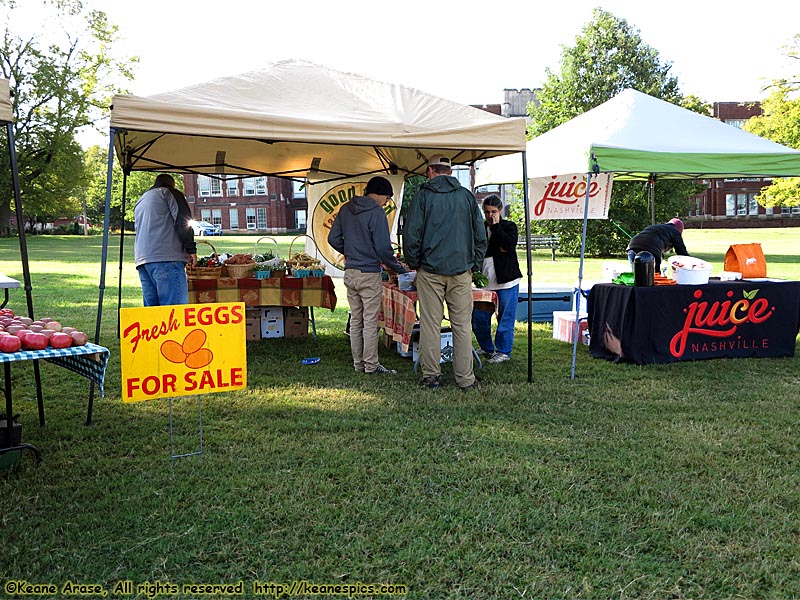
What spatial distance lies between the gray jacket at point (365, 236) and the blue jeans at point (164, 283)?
1.37 meters

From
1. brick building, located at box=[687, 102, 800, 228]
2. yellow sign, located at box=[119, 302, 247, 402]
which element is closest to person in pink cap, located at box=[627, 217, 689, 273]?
yellow sign, located at box=[119, 302, 247, 402]

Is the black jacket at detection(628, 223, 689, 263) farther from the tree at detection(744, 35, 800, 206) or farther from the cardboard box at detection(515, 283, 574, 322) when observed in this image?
the tree at detection(744, 35, 800, 206)

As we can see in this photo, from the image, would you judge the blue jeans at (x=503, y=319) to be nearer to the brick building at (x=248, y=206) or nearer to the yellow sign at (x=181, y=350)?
the yellow sign at (x=181, y=350)

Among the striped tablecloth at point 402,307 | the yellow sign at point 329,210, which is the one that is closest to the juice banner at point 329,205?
the yellow sign at point 329,210

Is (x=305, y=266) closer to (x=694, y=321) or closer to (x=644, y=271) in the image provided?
(x=644, y=271)

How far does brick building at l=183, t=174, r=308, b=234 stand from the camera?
2436 inches

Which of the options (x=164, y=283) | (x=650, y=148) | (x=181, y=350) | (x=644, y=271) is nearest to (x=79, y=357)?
(x=181, y=350)

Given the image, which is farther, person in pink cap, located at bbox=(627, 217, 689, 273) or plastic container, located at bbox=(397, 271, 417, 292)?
person in pink cap, located at bbox=(627, 217, 689, 273)

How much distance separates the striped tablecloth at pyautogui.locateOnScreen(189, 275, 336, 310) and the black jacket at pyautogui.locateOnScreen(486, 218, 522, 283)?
1945mm

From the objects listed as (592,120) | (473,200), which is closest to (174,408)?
(473,200)

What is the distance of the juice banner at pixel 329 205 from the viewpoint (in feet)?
28.9

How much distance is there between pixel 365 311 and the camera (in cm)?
668

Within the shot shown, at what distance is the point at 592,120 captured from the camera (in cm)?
771

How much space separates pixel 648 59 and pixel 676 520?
89.7 ft
